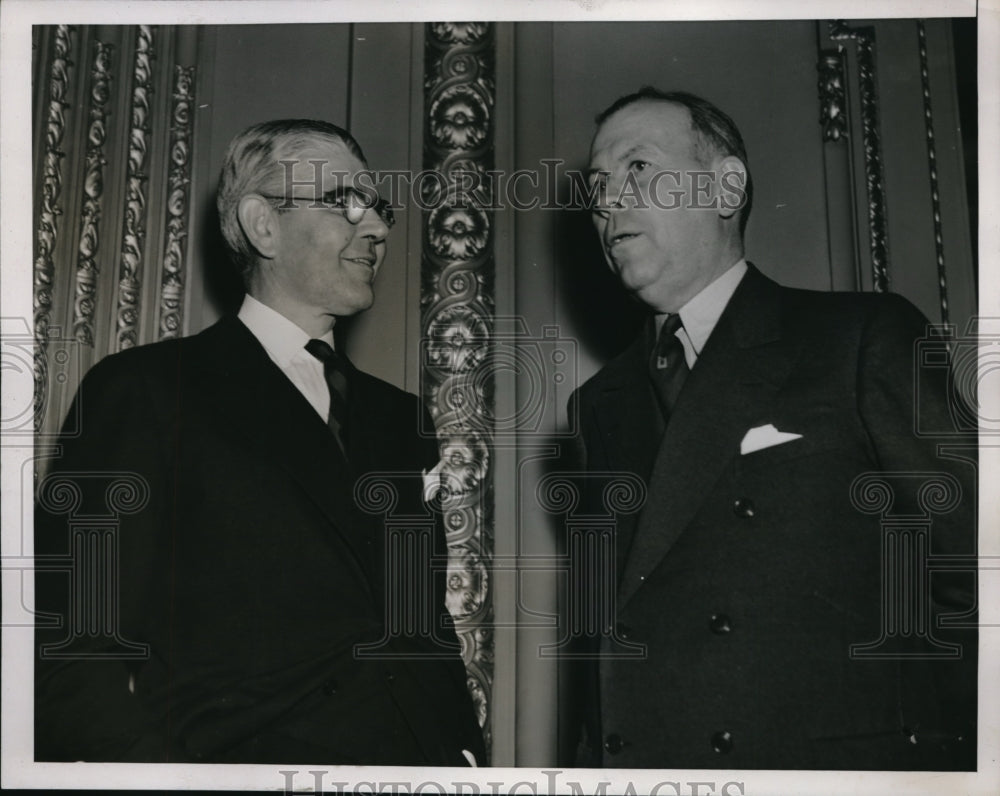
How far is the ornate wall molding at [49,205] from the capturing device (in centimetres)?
220

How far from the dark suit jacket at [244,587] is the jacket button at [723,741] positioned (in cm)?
45

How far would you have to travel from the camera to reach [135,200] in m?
2.23

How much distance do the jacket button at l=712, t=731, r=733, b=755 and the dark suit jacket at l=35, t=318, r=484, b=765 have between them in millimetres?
448

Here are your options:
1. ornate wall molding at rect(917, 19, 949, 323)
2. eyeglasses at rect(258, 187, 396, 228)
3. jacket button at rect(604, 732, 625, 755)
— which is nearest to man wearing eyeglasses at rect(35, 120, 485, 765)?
eyeglasses at rect(258, 187, 396, 228)

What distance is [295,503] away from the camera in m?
2.09

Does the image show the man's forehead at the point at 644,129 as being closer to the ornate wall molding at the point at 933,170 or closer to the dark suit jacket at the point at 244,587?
the ornate wall molding at the point at 933,170

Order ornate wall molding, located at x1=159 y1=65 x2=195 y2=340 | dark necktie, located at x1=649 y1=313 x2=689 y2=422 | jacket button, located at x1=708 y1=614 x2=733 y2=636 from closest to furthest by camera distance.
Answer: jacket button, located at x1=708 y1=614 x2=733 y2=636 → dark necktie, located at x1=649 y1=313 x2=689 y2=422 → ornate wall molding, located at x1=159 y1=65 x2=195 y2=340

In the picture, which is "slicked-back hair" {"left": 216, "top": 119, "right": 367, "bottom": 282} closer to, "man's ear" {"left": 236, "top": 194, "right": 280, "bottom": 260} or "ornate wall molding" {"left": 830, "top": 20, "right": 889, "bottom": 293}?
"man's ear" {"left": 236, "top": 194, "right": 280, "bottom": 260}

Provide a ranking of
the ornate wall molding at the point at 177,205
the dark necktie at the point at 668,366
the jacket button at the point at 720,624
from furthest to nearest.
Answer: the ornate wall molding at the point at 177,205, the dark necktie at the point at 668,366, the jacket button at the point at 720,624

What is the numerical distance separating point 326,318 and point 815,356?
955 millimetres

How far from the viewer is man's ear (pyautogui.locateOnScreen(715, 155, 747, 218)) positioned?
83.5 inches

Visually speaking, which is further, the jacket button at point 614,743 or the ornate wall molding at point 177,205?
the ornate wall molding at point 177,205

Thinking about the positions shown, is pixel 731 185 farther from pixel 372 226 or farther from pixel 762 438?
pixel 372 226

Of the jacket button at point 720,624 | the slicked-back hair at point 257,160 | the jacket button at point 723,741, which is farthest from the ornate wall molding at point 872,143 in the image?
the slicked-back hair at point 257,160
